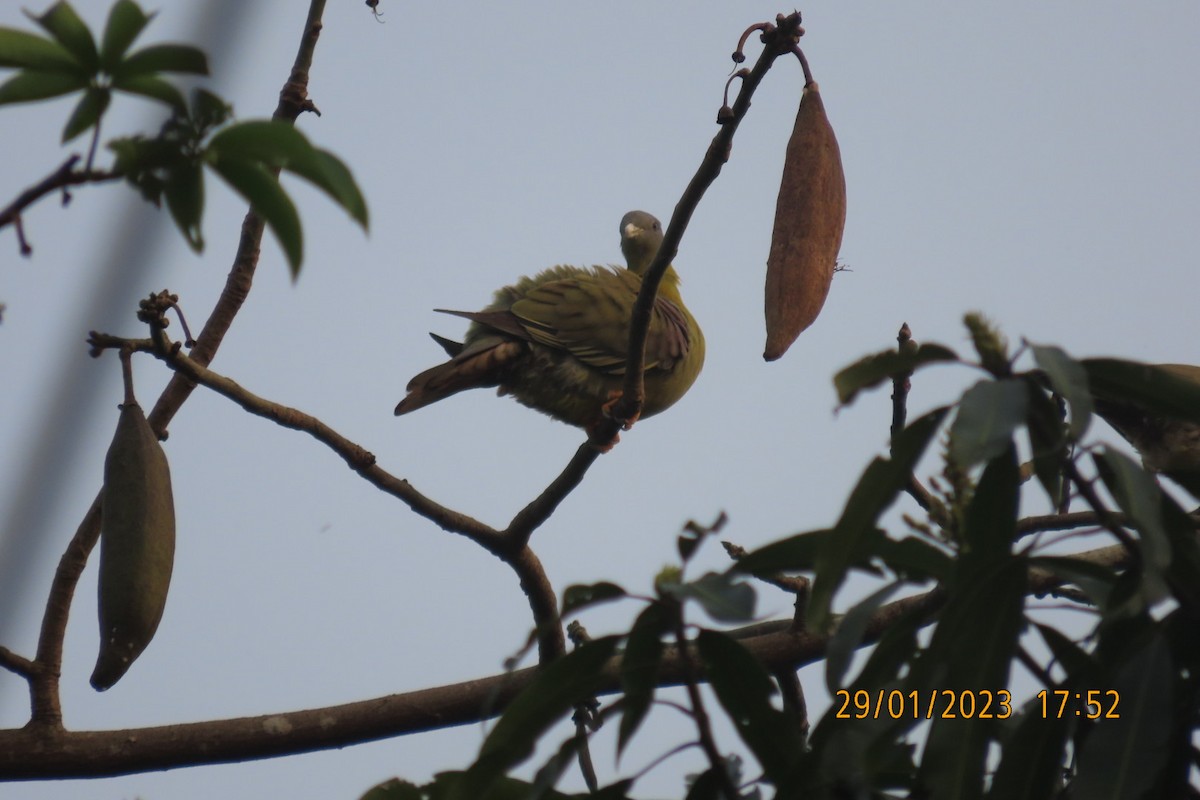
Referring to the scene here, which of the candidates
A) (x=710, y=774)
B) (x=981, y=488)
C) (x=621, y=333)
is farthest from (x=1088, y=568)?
(x=621, y=333)

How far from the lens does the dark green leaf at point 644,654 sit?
4.36ft

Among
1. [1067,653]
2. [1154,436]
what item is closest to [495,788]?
[1067,653]

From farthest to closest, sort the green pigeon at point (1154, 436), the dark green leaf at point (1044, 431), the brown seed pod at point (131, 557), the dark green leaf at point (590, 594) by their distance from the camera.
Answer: the green pigeon at point (1154, 436), the brown seed pod at point (131, 557), the dark green leaf at point (590, 594), the dark green leaf at point (1044, 431)

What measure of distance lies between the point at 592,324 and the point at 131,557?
269 centimetres

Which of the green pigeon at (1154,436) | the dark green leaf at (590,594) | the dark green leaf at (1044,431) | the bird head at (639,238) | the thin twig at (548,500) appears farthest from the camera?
the bird head at (639,238)

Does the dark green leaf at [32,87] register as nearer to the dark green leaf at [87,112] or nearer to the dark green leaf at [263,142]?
the dark green leaf at [87,112]

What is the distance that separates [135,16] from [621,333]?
3509 millimetres

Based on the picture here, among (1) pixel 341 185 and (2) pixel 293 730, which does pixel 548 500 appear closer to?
(2) pixel 293 730

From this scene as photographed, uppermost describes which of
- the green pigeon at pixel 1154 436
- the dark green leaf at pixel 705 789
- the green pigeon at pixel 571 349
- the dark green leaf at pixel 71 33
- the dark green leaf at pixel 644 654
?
the green pigeon at pixel 571 349

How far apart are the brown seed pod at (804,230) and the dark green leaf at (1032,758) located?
0.95 metres

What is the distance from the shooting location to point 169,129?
1005 mm

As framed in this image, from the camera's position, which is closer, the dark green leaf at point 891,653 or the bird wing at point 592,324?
the dark green leaf at point 891,653

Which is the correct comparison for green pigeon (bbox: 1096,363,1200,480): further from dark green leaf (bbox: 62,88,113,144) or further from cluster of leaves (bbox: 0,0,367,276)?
dark green leaf (bbox: 62,88,113,144)

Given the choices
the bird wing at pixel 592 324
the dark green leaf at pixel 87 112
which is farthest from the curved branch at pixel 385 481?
the bird wing at pixel 592 324
